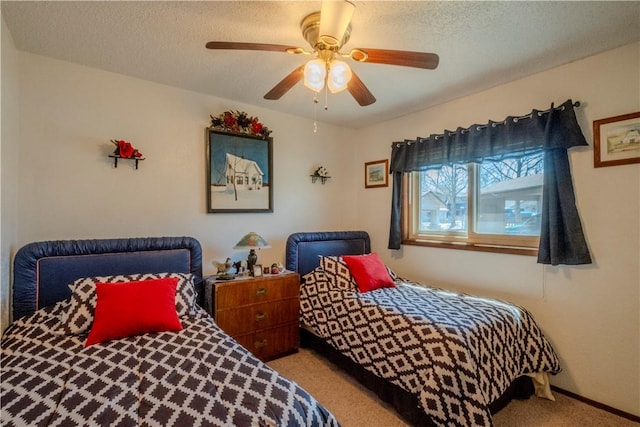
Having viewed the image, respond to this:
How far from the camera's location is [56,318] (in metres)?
1.87

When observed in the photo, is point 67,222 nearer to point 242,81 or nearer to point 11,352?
point 11,352

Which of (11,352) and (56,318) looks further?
(56,318)

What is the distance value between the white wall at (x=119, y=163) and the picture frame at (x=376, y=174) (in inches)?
44.7

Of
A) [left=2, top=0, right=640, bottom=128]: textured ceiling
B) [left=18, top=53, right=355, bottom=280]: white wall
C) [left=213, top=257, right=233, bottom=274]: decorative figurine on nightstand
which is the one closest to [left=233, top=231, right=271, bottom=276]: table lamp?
[left=213, top=257, right=233, bottom=274]: decorative figurine on nightstand

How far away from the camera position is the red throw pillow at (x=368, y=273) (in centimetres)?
273

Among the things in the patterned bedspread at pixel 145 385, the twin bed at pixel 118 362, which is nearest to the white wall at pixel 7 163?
the twin bed at pixel 118 362

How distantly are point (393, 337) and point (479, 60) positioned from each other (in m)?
2.09

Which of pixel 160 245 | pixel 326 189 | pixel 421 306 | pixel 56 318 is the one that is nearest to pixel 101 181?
pixel 160 245

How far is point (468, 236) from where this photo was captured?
2922 millimetres

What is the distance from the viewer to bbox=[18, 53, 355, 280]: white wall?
2.16 meters

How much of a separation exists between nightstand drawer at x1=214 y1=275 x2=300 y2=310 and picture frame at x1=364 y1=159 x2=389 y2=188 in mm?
1610

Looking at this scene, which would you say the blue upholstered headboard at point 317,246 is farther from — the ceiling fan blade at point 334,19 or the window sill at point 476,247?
the ceiling fan blade at point 334,19

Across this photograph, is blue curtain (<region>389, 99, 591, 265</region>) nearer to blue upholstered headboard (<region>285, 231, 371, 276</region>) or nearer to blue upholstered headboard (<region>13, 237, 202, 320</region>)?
blue upholstered headboard (<region>285, 231, 371, 276</region>)

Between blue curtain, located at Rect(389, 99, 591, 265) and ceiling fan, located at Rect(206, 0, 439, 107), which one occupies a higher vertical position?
ceiling fan, located at Rect(206, 0, 439, 107)
